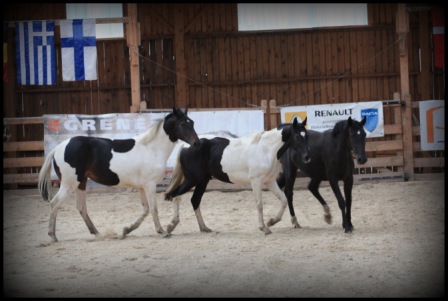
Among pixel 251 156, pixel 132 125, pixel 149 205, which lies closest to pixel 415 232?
pixel 251 156

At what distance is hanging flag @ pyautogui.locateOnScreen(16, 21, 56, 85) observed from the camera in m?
14.0

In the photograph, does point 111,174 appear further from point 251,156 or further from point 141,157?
point 251,156

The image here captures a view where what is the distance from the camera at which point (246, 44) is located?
19219 millimetres

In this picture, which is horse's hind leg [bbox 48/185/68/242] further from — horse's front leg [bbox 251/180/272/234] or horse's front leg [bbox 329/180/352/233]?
horse's front leg [bbox 329/180/352/233]

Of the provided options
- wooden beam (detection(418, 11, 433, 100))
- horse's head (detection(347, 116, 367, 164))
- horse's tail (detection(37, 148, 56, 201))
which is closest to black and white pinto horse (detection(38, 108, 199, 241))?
horse's tail (detection(37, 148, 56, 201))

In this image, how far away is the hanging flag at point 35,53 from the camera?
550 inches

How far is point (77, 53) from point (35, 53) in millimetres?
949

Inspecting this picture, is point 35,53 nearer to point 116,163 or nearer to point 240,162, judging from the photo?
point 116,163

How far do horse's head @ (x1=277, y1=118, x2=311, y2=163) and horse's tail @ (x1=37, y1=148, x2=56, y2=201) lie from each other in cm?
312

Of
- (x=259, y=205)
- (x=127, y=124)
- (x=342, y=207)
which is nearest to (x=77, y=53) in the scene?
(x=127, y=124)

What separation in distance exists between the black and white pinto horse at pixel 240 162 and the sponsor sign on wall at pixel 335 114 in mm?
4839

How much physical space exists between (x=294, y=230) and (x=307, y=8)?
11639 mm

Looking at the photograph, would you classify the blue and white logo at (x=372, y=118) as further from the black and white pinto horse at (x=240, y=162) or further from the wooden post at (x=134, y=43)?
the black and white pinto horse at (x=240, y=162)

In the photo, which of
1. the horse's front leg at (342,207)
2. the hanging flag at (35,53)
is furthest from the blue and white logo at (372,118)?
the hanging flag at (35,53)
